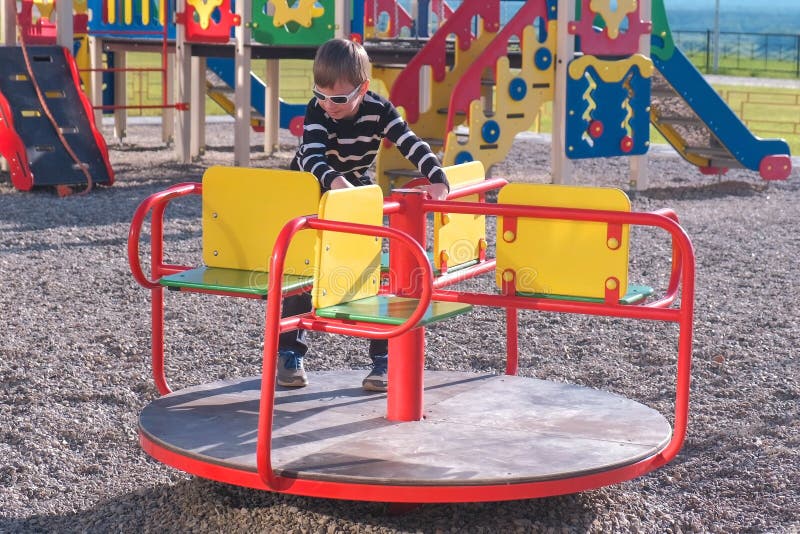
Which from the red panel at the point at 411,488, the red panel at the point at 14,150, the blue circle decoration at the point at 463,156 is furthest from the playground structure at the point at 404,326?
the red panel at the point at 14,150

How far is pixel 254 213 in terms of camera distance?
3.48 m

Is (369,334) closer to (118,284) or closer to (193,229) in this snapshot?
(118,284)

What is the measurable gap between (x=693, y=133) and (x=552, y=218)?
31.6ft

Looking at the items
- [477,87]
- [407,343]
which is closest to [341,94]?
[407,343]

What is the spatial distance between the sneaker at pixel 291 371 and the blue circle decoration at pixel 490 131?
19.9 ft

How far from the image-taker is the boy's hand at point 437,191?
366 cm

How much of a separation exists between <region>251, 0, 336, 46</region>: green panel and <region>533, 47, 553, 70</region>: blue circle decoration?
1.91m

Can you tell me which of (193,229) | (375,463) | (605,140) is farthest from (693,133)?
(375,463)

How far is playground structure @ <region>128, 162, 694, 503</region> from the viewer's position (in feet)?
9.72

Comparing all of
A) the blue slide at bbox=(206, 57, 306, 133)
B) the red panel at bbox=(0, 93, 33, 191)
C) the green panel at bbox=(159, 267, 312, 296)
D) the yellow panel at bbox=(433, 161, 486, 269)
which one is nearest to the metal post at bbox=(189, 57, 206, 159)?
the blue slide at bbox=(206, 57, 306, 133)

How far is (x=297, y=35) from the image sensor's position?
430 inches

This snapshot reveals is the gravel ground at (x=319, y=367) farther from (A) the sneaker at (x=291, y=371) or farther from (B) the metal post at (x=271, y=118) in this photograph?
(B) the metal post at (x=271, y=118)

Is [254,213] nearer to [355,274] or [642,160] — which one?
[355,274]

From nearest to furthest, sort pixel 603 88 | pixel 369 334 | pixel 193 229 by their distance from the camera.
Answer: pixel 369 334, pixel 193 229, pixel 603 88
